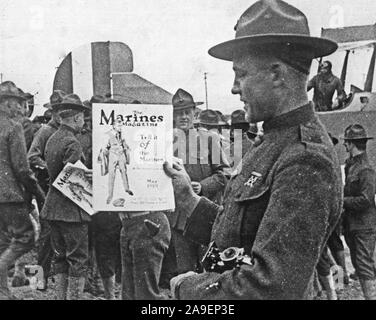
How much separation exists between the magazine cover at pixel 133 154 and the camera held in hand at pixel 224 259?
4.19 feet

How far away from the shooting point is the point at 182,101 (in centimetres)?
378

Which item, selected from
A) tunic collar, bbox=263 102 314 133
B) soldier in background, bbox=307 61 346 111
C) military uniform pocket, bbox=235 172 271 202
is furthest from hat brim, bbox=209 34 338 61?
soldier in background, bbox=307 61 346 111

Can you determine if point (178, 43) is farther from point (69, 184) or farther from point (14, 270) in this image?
point (14, 270)

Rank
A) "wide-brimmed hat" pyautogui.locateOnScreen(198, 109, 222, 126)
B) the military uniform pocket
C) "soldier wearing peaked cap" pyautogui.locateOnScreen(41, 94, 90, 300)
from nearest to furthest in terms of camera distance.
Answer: the military uniform pocket
"wide-brimmed hat" pyautogui.locateOnScreen(198, 109, 222, 126)
"soldier wearing peaked cap" pyautogui.locateOnScreen(41, 94, 90, 300)

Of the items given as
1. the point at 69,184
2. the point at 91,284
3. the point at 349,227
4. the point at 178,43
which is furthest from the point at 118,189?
the point at 349,227

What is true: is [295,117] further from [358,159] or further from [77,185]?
[77,185]

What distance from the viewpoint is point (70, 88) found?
3830 mm

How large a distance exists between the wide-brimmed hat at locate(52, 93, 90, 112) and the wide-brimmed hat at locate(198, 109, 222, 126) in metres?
0.68

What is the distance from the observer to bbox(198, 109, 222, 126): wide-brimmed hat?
12.4 feet

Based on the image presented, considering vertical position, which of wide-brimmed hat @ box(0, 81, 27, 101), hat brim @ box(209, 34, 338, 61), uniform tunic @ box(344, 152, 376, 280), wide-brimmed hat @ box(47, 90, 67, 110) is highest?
wide-brimmed hat @ box(0, 81, 27, 101)

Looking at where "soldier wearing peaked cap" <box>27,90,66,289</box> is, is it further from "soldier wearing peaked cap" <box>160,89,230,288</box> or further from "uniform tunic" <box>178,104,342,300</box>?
"uniform tunic" <box>178,104,342,300</box>

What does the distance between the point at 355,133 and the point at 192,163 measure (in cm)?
96

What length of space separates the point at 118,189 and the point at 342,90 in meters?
1.40

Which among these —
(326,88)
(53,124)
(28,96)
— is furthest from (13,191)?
(326,88)
